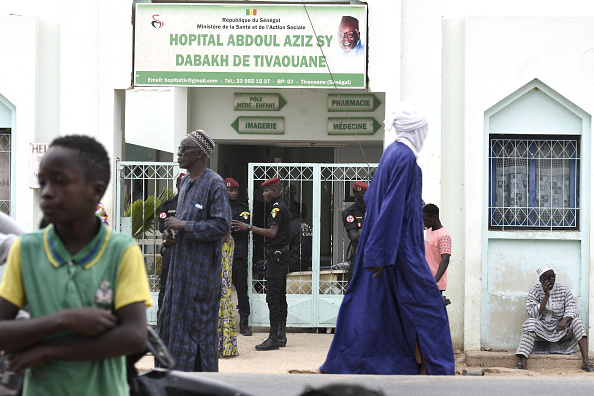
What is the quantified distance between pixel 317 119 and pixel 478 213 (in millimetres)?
3918

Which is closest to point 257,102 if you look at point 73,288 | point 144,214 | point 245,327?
point 144,214

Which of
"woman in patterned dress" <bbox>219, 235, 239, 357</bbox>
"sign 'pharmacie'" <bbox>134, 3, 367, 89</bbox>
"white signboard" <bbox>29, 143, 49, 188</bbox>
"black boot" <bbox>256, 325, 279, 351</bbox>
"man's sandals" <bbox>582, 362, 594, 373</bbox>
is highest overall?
"sign 'pharmacie'" <bbox>134, 3, 367, 89</bbox>

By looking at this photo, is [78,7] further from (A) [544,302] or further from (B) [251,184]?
(A) [544,302]

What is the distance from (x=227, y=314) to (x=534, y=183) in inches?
150

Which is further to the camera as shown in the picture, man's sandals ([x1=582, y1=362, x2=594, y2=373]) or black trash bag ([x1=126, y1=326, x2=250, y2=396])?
man's sandals ([x1=582, y1=362, x2=594, y2=373])

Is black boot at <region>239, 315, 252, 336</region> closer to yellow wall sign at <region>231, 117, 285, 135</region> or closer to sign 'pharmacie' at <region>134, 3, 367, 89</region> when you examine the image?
sign 'pharmacie' at <region>134, 3, 367, 89</region>

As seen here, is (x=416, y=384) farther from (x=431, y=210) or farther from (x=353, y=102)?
(x=353, y=102)

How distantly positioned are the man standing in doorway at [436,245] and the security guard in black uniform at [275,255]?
158cm

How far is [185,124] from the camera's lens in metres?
12.4

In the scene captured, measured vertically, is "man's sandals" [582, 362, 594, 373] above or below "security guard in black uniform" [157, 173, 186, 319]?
below

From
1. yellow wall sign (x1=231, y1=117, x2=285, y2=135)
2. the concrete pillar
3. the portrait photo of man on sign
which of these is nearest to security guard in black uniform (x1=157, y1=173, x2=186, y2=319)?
the portrait photo of man on sign

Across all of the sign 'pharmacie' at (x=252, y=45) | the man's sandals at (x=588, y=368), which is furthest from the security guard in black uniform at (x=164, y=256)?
the man's sandals at (x=588, y=368)

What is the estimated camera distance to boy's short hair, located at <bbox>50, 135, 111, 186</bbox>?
220 centimetres

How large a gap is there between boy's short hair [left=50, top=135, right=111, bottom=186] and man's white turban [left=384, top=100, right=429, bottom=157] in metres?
3.03
